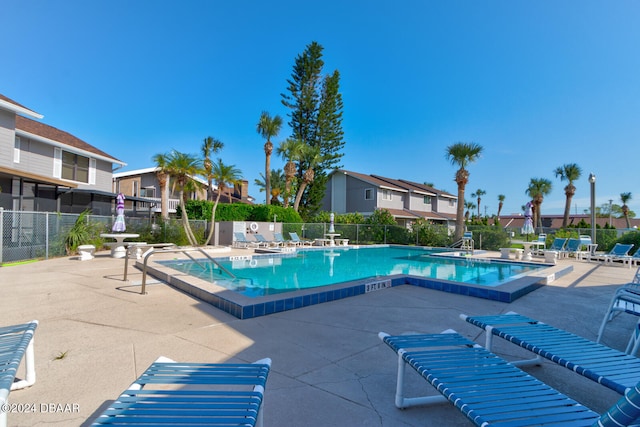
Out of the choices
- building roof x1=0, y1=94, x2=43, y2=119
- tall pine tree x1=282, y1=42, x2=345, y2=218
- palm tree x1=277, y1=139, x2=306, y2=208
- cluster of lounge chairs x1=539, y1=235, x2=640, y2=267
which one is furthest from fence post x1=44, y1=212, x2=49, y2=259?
tall pine tree x1=282, y1=42, x2=345, y2=218

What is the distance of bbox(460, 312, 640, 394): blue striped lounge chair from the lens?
75.9 inches

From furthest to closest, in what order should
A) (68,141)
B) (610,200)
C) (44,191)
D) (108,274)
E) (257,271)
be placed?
(610,200), (68,141), (44,191), (257,271), (108,274)

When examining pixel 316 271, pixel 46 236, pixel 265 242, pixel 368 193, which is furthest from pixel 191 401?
pixel 368 193

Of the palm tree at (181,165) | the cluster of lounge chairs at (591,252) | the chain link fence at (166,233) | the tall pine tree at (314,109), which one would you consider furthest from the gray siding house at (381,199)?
the palm tree at (181,165)

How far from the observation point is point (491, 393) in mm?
1786

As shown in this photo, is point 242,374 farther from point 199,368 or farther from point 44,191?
point 44,191

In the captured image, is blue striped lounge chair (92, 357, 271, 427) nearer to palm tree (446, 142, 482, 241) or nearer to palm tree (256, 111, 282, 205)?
palm tree (446, 142, 482, 241)

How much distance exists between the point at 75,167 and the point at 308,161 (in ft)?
50.5

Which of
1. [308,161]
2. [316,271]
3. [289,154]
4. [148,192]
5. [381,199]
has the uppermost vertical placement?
[289,154]

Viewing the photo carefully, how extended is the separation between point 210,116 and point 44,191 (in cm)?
1164

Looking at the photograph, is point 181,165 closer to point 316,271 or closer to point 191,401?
point 316,271

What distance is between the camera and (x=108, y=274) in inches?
292

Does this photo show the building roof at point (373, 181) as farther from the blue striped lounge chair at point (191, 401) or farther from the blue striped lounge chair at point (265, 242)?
the blue striped lounge chair at point (191, 401)

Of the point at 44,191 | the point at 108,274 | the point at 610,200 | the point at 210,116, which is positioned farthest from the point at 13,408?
the point at 610,200
